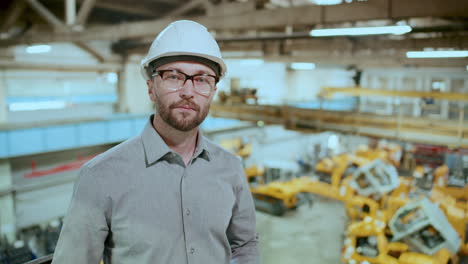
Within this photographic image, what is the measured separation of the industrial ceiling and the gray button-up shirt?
3.43 m

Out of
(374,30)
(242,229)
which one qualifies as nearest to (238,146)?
(374,30)

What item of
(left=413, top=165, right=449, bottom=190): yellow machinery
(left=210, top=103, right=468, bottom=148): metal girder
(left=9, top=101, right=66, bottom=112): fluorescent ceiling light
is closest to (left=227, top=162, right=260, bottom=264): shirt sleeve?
(left=210, top=103, right=468, bottom=148): metal girder

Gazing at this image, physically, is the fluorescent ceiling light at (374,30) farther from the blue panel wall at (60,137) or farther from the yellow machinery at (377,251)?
the blue panel wall at (60,137)

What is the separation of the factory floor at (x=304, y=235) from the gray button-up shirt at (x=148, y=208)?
7.66 m

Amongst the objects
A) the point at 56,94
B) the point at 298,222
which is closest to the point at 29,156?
the point at 56,94

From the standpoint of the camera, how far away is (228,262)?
1691mm

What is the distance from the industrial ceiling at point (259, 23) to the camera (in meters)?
4.06

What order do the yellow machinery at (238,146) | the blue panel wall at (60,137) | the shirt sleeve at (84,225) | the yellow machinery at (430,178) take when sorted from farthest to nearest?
the yellow machinery at (238,146) → the yellow machinery at (430,178) → the blue panel wall at (60,137) → the shirt sleeve at (84,225)

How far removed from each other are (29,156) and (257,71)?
10.9 metres

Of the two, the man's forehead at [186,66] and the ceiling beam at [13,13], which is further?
the ceiling beam at [13,13]

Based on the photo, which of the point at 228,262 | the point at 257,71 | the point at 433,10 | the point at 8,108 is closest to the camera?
the point at 228,262

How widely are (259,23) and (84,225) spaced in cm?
427

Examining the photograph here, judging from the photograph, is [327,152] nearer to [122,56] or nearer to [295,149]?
[295,149]

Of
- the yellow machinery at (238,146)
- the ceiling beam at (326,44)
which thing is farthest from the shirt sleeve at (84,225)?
the yellow machinery at (238,146)
